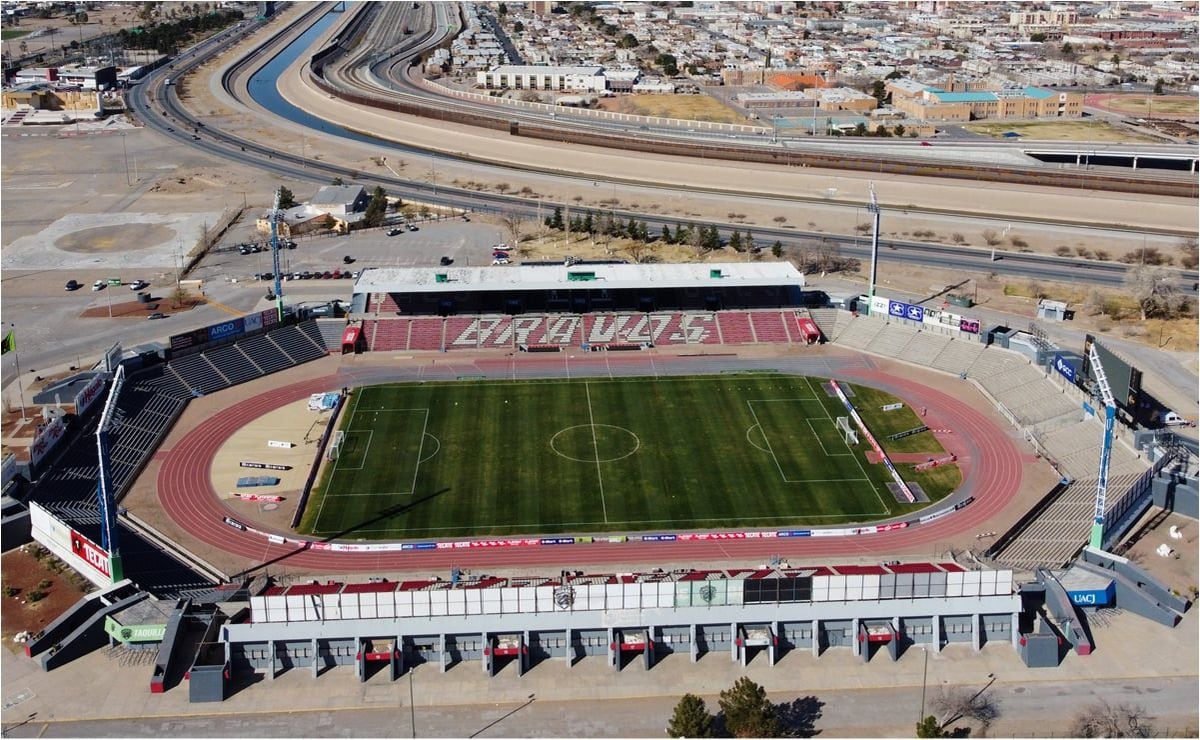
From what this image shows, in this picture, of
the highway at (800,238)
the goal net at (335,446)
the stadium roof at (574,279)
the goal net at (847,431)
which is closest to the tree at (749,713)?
the goal net at (847,431)

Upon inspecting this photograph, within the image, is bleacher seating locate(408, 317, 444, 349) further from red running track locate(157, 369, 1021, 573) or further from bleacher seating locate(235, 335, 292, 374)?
red running track locate(157, 369, 1021, 573)

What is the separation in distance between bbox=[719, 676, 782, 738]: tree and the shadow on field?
1112 inches

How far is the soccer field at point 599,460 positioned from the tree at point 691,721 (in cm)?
2012

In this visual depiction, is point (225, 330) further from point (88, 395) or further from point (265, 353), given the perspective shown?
point (88, 395)

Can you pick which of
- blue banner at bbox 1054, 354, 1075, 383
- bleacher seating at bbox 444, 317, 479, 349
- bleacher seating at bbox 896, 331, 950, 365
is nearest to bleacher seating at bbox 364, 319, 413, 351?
bleacher seating at bbox 444, 317, 479, 349

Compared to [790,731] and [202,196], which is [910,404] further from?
[202,196]

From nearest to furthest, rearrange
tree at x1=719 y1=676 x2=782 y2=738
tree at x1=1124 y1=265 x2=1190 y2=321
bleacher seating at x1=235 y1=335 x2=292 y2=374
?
tree at x1=719 y1=676 x2=782 y2=738
bleacher seating at x1=235 y1=335 x2=292 y2=374
tree at x1=1124 y1=265 x2=1190 y2=321

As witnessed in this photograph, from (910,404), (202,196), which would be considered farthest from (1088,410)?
(202,196)

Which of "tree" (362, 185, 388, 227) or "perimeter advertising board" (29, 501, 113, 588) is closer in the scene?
A: "perimeter advertising board" (29, 501, 113, 588)

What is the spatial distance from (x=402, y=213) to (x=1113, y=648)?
358ft

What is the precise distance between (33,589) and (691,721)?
38895 mm

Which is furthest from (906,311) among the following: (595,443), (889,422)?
(595,443)

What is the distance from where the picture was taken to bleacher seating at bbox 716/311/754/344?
10281cm

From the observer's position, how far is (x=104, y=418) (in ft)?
197
